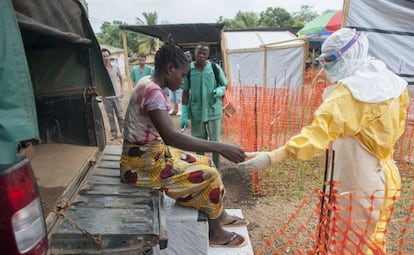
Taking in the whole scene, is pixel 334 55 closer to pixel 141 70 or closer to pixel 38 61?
pixel 38 61

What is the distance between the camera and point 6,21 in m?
1.23

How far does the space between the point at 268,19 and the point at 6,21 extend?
116ft

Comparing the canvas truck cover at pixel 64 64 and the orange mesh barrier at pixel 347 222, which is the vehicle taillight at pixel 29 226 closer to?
the orange mesh barrier at pixel 347 222

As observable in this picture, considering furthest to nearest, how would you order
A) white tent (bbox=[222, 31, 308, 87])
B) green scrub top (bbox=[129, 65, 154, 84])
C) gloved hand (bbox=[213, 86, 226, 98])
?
white tent (bbox=[222, 31, 308, 87])
green scrub top (bbox=[129, 65, 154, 84])
gloved hand (bbox=[213, 86, 226, 98])

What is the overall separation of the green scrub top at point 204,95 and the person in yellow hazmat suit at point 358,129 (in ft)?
7.20

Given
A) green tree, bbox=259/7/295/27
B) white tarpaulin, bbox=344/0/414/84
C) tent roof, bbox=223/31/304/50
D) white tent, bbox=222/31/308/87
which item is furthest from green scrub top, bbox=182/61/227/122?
green tree, bbox=259/7/295/27

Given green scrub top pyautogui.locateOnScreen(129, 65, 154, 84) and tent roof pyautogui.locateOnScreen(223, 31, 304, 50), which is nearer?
green scrub top pyautogui.locateOnScreen(129, 65, 154, 84)

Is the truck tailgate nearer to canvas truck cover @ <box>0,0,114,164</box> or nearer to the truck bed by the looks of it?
the truck bed

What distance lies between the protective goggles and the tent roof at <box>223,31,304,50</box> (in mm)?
9458

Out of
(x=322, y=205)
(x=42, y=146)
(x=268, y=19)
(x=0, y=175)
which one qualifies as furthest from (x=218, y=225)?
(x=268, y=19)

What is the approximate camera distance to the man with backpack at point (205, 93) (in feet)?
13.8

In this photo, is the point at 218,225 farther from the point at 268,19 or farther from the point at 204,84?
the point at 268,19

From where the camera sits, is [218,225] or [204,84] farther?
[204,84]

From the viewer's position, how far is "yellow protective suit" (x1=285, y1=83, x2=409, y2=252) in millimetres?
1695
